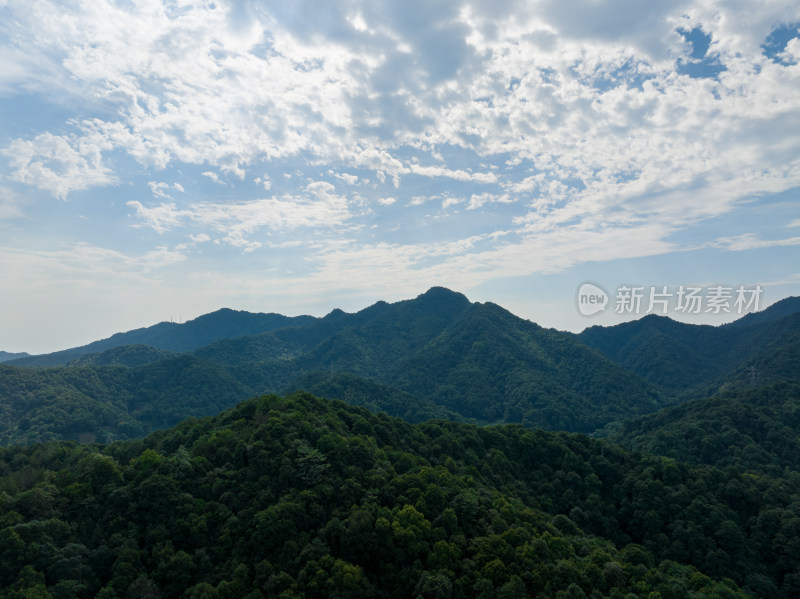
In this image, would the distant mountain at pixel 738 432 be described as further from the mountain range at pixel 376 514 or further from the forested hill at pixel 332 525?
the forested hill at pixel 332 525

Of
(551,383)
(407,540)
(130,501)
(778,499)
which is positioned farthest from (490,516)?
(551,383)

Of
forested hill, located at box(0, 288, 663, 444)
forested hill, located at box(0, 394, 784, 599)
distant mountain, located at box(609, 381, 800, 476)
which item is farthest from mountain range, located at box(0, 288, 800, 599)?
forested hill, located at box(0, 288, 663, 444)

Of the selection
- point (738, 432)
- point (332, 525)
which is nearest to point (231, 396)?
point (332, 525)

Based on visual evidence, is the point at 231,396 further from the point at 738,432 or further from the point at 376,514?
the point at 738,432

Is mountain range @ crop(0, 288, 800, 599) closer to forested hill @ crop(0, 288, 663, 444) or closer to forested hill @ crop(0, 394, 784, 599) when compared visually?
forested hill @ crop(0, 394, 784, 599)

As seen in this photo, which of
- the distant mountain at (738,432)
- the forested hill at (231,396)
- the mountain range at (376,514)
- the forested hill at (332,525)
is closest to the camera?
the forested hill at (332,525)

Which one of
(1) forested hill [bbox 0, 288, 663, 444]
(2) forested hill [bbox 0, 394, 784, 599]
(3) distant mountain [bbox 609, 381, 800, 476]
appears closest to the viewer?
(2) forested hill [bbox 0, 394, 784, 599]

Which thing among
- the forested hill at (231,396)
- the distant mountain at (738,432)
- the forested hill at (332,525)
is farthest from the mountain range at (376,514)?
the forested hill at (231,396)

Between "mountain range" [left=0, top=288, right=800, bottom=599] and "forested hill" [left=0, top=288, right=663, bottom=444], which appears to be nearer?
"mountain range" [left=0, top=288, right=800, bottom=599]
